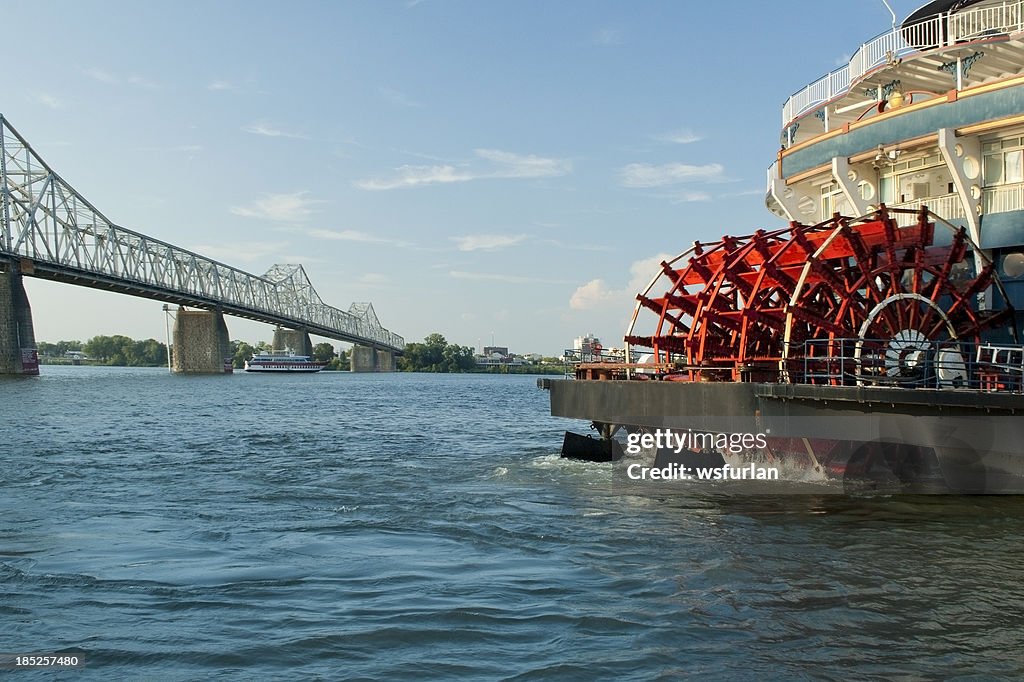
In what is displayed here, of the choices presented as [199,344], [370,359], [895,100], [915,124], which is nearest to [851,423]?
[915,124]

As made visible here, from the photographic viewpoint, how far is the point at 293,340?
96250 mm

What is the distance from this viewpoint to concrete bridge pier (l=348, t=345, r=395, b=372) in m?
108

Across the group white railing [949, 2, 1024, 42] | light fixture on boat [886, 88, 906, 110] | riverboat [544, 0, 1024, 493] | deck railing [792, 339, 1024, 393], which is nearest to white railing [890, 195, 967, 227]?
riverboat [544, 0, 1024, 493]

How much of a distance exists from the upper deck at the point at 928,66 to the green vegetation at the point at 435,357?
333ft

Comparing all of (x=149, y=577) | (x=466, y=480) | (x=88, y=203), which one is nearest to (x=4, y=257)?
(x=88, y=203)

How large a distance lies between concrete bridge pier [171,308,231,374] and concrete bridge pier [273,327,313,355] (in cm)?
2031

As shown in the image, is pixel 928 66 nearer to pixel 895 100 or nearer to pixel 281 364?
pixel 895 100

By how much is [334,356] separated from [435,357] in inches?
608

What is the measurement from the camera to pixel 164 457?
580 inches

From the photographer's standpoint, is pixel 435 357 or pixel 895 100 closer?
pixel 895 100

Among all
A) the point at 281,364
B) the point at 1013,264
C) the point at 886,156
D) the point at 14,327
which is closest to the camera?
the point at 1013,264

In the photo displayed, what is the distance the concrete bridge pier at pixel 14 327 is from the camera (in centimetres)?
4994

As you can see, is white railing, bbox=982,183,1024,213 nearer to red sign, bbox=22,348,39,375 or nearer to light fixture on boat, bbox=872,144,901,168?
light fixture on boat, bbox=872,144,901,168

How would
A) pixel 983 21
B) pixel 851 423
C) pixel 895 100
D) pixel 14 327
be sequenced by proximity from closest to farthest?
pixel 851 423
pixel 895 100
pixel 983 21
pixel 14 327
